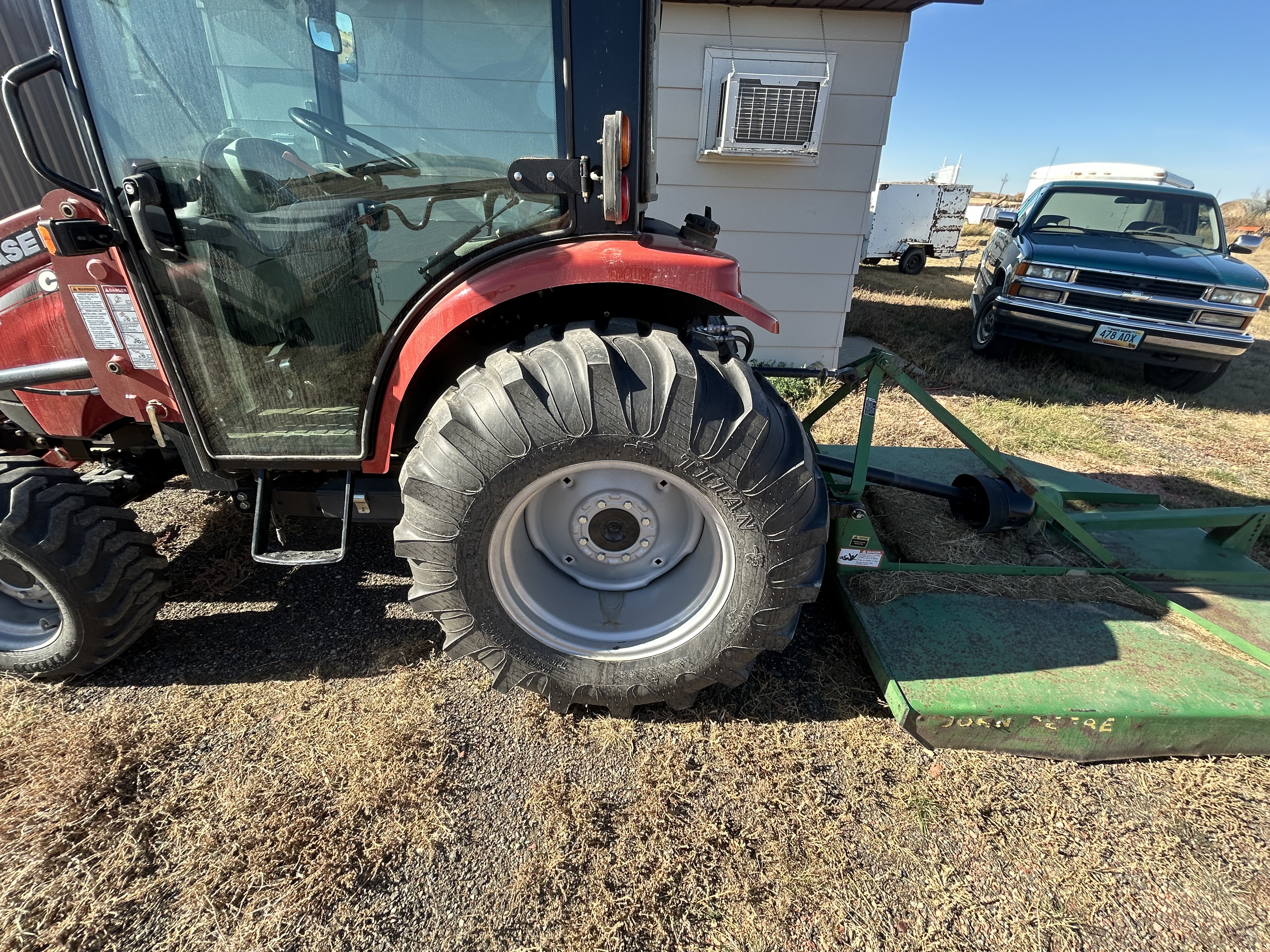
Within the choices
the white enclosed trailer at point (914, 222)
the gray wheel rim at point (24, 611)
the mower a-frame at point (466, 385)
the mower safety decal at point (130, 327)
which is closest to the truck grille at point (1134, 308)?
the mower a-frame at point (466, 385)

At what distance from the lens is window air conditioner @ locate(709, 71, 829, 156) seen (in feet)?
14.1

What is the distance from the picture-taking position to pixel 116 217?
1.66 meters

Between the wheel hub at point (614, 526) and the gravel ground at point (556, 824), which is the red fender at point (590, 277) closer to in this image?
the wheel hub at point (614, 526)

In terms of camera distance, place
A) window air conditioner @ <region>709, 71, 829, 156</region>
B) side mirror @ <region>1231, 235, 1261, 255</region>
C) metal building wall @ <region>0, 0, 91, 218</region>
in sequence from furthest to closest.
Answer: side mirror @ <region>1231, 235, 1261, 255</region> < window air conditioner @ <region>709, 71, 829, 156</region> < metal building wall @ <region>0, 0, 91, 218</region>

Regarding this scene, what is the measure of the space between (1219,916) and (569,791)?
1672mm

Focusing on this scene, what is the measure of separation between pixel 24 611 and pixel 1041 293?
723cm

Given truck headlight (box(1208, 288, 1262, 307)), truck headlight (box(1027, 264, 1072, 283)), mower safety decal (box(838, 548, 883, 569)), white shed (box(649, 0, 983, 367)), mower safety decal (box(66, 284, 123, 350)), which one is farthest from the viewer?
truck headlight (box(1027, 264, 1072, 283))

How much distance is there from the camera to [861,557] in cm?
229

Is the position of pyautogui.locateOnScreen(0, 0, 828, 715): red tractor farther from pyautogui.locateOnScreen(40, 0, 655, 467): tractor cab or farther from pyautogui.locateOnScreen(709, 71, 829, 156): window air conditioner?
pyautogui.locateOnScreen(709, 71, 829, 156): window air conditioner

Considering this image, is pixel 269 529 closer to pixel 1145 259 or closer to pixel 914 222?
pixel 1145 259

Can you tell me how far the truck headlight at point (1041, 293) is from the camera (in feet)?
18.3

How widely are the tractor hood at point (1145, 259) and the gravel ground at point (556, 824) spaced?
4977 mm

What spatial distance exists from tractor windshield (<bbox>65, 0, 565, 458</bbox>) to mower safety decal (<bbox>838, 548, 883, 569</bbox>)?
1.53m

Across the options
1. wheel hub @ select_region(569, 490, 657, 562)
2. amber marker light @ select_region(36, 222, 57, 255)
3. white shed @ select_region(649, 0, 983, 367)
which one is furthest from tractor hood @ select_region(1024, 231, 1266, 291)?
amber marker light @ select_region(36, 222, 57, 255)
